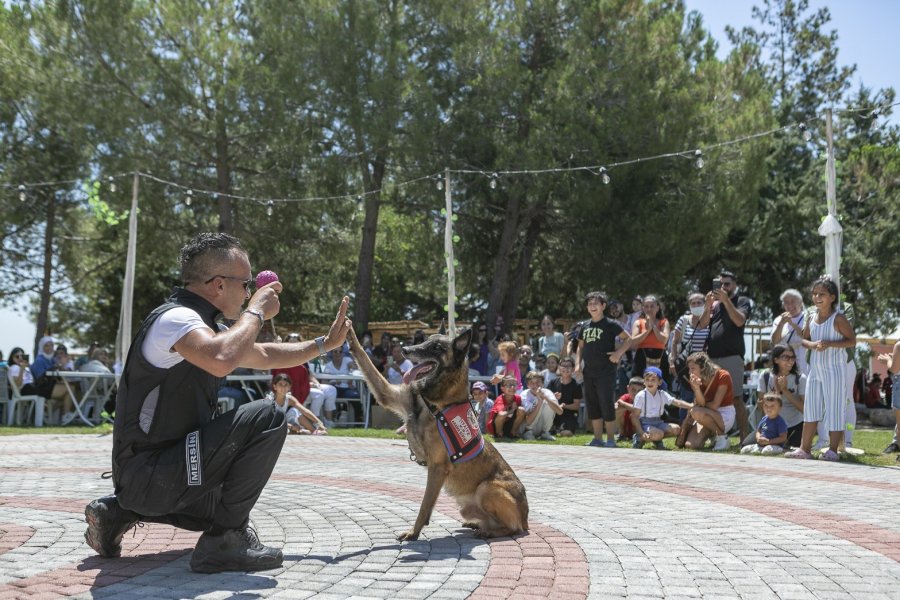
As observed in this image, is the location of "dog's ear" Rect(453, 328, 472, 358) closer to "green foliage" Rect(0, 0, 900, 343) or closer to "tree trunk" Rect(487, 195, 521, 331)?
"green foliage" Rect(0, 0, 900, 343)

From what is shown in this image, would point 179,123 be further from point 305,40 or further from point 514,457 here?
point 514,457

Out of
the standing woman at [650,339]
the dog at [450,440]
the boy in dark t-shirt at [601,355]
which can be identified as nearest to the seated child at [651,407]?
the boy in dark t-shirt at [601,355]

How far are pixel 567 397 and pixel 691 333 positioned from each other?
109 inches

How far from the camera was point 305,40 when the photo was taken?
23422 mm

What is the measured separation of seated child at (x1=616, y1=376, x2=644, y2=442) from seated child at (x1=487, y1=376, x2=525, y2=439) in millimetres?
1541

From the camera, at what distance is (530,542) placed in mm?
5250

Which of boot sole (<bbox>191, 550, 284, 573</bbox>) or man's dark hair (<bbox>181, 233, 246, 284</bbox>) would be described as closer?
boot sole (<bbox>191, 550, 284, 573</bbox>)

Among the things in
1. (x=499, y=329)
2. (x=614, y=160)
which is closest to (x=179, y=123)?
(x=499, y=329)

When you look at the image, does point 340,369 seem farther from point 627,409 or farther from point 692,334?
point 692,334

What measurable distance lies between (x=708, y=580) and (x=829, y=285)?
7065mm

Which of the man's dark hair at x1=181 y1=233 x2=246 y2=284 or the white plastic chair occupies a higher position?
the man's dark hair at x1=181 y1=233 x2=246 y2=284

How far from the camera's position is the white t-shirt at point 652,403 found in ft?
42.8

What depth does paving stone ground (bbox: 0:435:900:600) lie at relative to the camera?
4137 mm

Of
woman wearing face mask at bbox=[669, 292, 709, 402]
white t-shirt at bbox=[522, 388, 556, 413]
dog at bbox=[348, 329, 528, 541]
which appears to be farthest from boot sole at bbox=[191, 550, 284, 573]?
white t-shirt at bbox=[522, 388, 556, 413]
